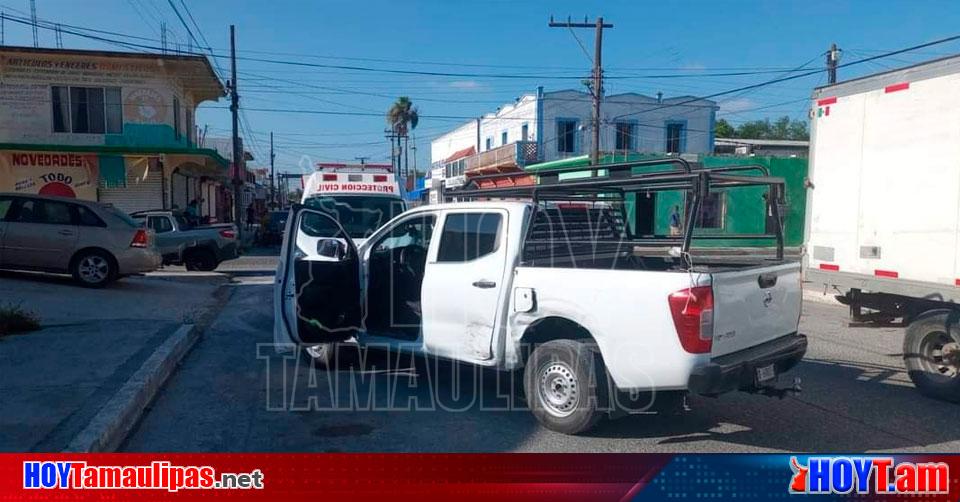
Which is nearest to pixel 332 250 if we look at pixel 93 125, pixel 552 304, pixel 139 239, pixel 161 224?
pixel 552 304

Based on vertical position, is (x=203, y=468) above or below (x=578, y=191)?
below

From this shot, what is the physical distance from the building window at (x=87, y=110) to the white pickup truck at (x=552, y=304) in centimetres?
2110

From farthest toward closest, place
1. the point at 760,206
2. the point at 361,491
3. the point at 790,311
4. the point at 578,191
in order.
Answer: the point at 760,206
the point at 578,191
the point at 790,311
the point at 361,491

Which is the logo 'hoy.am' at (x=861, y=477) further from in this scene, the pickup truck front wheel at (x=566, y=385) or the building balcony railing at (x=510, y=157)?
the building balcony railing at (x=510, y=157)

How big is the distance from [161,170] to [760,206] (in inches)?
918

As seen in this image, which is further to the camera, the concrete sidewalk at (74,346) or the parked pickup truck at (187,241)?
the parked pickup truck at (187,241)

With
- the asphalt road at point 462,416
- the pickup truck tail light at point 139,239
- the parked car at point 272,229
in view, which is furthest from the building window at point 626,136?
the asphalt road at point 462,416

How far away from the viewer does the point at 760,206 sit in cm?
3058

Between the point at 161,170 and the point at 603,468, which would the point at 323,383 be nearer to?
the point at 603,468

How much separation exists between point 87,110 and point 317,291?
21874mm

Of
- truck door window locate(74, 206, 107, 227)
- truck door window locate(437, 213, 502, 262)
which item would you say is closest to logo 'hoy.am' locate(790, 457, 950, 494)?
truck door window locate(437, 213, 502, 262)

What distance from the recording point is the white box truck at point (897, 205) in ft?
21.8

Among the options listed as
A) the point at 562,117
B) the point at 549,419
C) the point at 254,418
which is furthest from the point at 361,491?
the point at 562,117

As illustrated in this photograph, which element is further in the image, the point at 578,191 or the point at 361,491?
the point at 578,191
